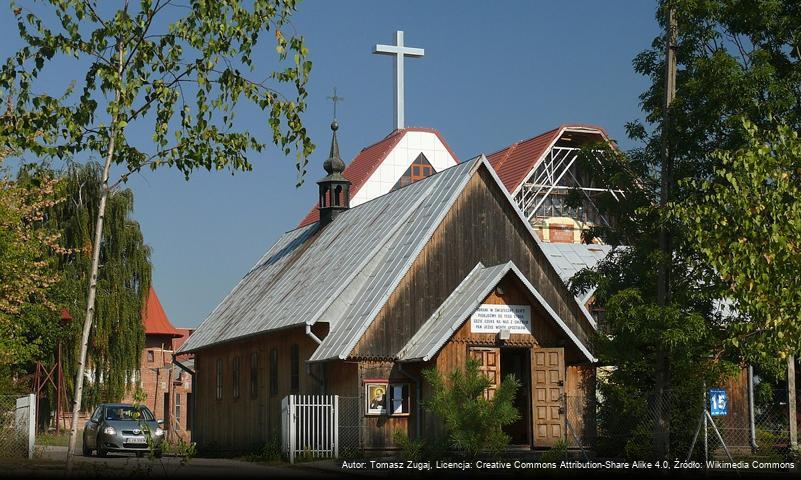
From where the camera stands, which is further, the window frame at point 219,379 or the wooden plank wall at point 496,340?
the window frame at point 219,379

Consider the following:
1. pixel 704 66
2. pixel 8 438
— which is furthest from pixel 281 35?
pixel 8 438

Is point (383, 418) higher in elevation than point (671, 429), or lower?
higher

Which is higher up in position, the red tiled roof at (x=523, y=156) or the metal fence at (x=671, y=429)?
the red tiled roof at (x=523, y=156)

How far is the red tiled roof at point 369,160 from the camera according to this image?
69.6 meters

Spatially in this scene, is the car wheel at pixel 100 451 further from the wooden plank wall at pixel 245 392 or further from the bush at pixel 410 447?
the bush at pixel 410 447

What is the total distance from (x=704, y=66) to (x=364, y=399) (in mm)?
10840

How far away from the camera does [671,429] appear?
1022 inches

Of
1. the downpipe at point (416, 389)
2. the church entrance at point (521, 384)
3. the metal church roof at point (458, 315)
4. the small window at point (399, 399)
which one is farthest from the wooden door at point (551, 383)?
the small window at point (399, 399)

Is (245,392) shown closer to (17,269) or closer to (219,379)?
(219,379)

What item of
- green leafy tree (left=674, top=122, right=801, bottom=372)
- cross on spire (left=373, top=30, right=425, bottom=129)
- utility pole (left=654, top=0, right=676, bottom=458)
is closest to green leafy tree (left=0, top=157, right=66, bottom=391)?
utility pole (left=654, top=0, right=676, bottom=458)

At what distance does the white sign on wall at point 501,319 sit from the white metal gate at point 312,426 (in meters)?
3.78

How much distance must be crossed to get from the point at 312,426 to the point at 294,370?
383cm

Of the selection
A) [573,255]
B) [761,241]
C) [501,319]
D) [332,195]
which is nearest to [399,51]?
[573,255]

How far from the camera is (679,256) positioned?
24.8m
